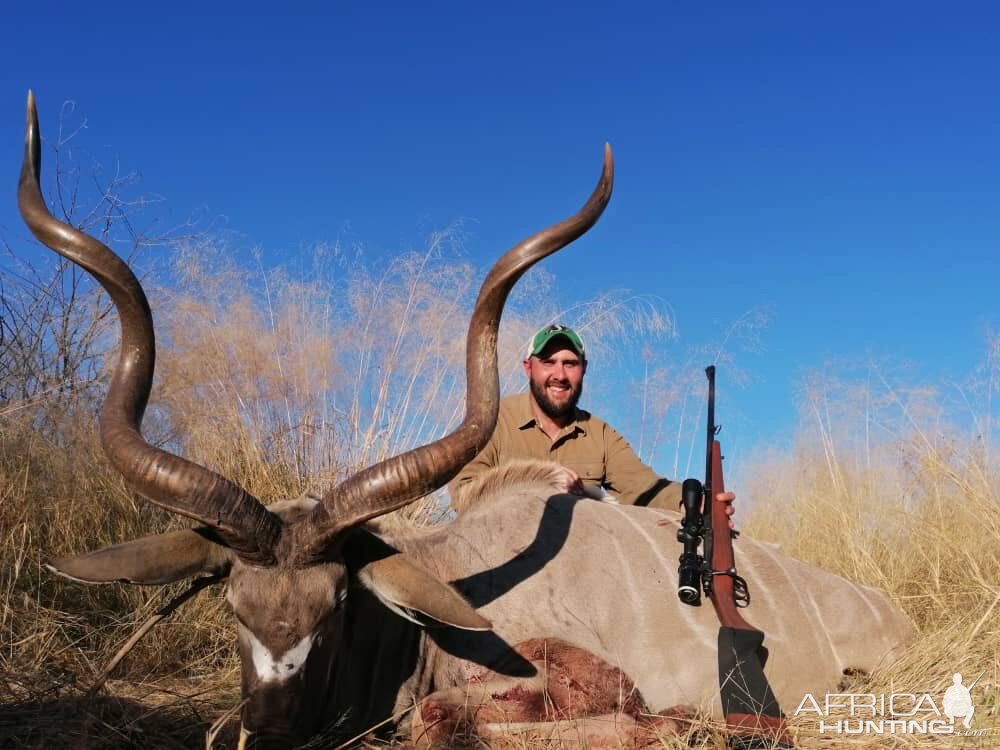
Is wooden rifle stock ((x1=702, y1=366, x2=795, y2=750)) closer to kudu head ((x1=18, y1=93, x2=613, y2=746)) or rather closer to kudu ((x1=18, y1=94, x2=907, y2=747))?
kudu ((x1=18, y1=94, x2=907, y2=747))

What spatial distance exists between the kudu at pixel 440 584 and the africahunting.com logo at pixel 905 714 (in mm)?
425

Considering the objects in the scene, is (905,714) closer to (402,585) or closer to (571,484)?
(571,484)

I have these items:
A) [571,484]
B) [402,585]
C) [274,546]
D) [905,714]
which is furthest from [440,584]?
[905,714]

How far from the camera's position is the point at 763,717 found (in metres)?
3.05

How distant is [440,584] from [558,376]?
2625 mm

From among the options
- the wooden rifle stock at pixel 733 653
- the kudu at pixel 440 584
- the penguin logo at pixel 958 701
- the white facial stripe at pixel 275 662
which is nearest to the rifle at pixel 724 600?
the wooden rifle stock at pixel 733 653

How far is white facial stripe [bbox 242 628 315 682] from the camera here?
2.81 metres

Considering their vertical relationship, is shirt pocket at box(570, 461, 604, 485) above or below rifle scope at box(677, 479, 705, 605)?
above

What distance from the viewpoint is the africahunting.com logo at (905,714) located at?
307 centimetres

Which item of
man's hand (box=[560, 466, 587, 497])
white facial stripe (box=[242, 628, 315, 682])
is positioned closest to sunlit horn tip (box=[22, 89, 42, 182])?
white facial stripe (box=[242, 628, 315, 682])

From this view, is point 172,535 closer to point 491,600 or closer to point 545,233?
point 491,600

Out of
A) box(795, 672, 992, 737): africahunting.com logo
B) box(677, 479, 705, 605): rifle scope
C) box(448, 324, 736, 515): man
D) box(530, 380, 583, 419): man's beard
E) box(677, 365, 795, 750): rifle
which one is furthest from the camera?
box(530, 380, 583, 419): man's beard

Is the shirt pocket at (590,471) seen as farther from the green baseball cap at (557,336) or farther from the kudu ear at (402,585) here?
the kudu ear at (402,585)

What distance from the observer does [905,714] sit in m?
3.29
